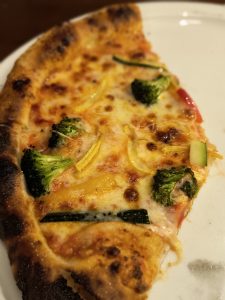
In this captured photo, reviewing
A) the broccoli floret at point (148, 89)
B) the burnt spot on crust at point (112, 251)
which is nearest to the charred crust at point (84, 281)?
the burnt spot on crust at point (112, 251)

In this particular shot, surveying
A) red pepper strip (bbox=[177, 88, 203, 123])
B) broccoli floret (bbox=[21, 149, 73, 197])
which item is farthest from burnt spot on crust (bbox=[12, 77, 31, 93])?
red pepper strip (bbox=[177, 88, 203, 123])

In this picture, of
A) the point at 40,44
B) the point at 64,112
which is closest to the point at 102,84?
the point at 64,112

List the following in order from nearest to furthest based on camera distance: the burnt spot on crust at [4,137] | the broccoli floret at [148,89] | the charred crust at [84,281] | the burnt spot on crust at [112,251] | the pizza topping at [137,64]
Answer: the charred crust at [84,281] → the burnt spot on crust at [112,251] → the burnt spot on crust at [4,137] → the broccoli floret at [148,89] → the pizza topping at [137,64]

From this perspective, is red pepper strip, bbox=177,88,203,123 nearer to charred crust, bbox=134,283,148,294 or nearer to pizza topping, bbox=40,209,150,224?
pizza topping, bbox=40,209,150,224

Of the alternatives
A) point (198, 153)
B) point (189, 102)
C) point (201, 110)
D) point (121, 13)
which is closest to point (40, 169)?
point (198, 153)

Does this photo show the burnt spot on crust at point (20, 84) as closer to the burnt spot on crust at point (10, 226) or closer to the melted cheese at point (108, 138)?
the melted cheese at point (108, 138)

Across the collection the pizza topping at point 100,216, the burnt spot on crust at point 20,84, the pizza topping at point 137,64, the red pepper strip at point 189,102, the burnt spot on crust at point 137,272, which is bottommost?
the burnt spot on crust at point 137,272
